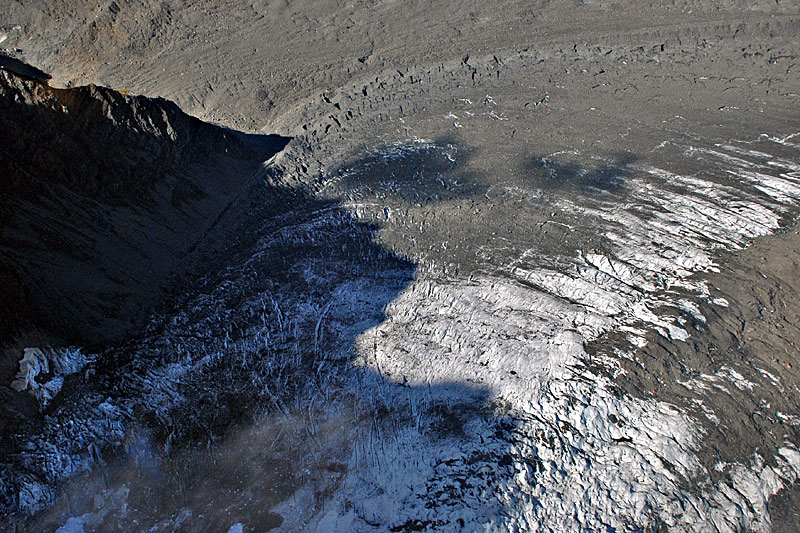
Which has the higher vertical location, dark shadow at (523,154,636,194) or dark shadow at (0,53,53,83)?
dark shadow at (0,53,53,83)

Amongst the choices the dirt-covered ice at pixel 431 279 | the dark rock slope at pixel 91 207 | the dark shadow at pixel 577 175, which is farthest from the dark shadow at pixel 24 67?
the dark shadow at pixel 577 175

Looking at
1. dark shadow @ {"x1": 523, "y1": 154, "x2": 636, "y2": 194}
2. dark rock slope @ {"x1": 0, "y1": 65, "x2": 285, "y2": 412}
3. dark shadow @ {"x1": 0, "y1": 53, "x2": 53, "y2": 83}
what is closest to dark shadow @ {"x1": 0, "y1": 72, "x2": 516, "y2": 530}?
dark rock slope @ {"x1": 0, "y1": 65, "x2": 285, "y2": 412}

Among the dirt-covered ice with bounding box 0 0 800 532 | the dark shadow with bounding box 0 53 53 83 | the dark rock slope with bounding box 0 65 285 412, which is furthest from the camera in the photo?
the dark shadow with bounding box 0 53 53 83

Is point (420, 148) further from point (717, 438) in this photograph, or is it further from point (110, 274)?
point (717, 438)

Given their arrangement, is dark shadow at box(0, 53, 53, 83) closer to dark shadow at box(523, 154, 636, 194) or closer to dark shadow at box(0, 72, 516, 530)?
dark shadow at box(0, 72, 516, 530)

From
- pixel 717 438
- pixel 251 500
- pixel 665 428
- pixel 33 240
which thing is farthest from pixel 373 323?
pixel 33 240

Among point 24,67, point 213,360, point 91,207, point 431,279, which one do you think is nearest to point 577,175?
point 431,279

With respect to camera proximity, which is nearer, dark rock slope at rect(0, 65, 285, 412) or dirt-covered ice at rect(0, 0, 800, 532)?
dirt-covered ice at rect(0, 0, 800, 532)

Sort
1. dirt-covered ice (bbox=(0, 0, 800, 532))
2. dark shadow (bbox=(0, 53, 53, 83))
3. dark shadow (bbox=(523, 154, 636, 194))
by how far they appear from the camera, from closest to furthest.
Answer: dirt-covered ice (bbox=(0, 0, 800, 532))
dark shadow (bbox=(523, 154, 636, 194))
dark shadow (bbox=(0, 53, 53, 83))

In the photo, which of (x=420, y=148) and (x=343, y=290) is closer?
(x=343, y=290)
